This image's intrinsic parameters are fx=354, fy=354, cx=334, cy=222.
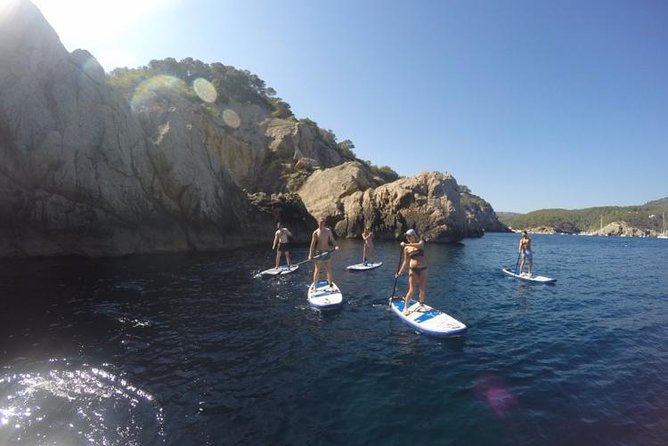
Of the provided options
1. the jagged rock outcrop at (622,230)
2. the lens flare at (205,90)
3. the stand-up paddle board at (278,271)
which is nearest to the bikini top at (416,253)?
the stand-up paddle board at (278,271)

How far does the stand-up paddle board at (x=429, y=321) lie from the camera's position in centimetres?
1174

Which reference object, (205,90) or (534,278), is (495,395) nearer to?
(534,278)

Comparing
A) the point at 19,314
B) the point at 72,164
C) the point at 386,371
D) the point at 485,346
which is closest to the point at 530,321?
the point at 485,346

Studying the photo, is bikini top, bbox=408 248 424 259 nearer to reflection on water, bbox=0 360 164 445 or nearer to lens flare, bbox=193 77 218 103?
reflection on water, bbox=0 360 164 445

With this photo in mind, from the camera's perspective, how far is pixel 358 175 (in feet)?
213

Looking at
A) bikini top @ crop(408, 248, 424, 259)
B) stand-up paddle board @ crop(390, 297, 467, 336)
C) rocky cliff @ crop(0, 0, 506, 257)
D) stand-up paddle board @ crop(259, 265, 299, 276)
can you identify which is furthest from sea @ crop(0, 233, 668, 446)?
rocky cliff @ crop(0, 0, 506, 257)

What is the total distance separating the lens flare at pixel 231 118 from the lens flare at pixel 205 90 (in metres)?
4.16

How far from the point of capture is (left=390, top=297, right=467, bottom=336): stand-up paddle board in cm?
1174

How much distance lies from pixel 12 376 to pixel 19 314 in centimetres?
601

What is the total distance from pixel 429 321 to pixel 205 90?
264 feet

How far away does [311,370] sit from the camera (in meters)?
9.28

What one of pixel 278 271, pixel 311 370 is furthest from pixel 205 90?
pixel 311 370

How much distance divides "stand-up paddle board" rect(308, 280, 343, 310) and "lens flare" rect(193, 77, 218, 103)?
233 feet

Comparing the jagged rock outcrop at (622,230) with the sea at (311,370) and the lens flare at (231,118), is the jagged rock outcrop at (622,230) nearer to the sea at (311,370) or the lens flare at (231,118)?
the lens flare at (231,118)
